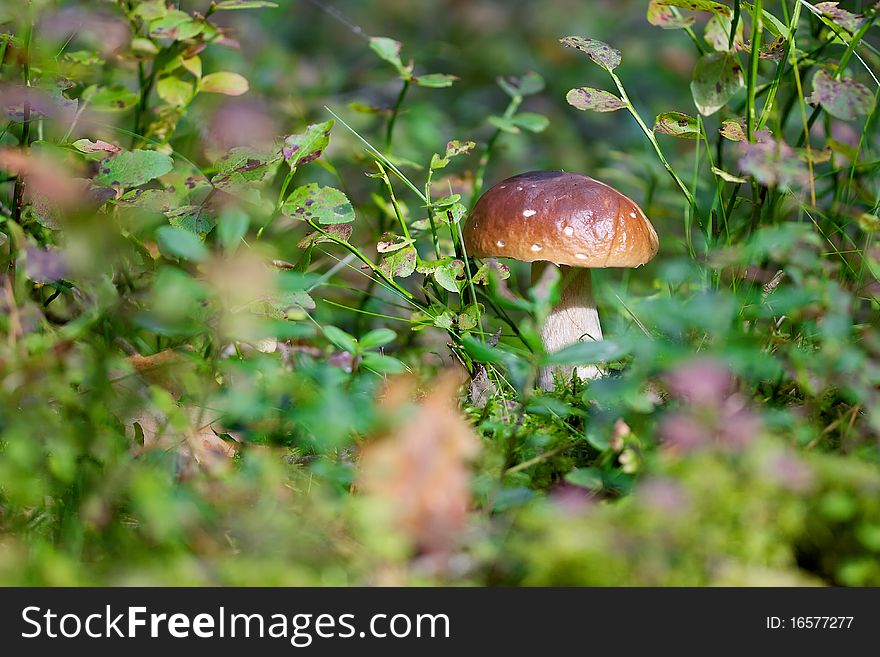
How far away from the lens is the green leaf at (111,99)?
68.4 inches

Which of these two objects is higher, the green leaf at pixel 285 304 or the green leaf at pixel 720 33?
the green leaf at pixel 720 33

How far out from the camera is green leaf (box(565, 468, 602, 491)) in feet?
3.36

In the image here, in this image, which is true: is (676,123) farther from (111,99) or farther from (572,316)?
(111,99)

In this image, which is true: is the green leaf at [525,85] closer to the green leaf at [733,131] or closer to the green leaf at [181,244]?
the green leaf at [733,131]

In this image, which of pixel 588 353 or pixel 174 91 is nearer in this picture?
pixel 588 353

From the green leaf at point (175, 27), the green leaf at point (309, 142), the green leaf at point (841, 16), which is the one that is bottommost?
the green leaf at point (309, 142)

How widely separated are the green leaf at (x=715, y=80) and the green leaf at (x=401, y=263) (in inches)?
25.0

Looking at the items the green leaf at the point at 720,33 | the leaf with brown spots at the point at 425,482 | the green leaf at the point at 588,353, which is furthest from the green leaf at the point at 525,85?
the leaf with brown spots at the point at 425,482

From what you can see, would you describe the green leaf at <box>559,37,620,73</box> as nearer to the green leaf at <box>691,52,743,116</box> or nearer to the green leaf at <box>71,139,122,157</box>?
the green leaf at <box>691,52,743,116</box>

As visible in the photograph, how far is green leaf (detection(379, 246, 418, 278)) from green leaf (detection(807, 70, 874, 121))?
805mm

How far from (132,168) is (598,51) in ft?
3.15

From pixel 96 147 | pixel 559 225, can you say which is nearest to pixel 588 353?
pixel 559 225

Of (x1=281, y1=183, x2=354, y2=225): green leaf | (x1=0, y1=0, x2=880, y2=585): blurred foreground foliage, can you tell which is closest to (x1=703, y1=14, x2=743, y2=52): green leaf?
(x1=0, y1=0, x2=880, y2=585): blurred foreground foliage

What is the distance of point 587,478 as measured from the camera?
3.37ft
